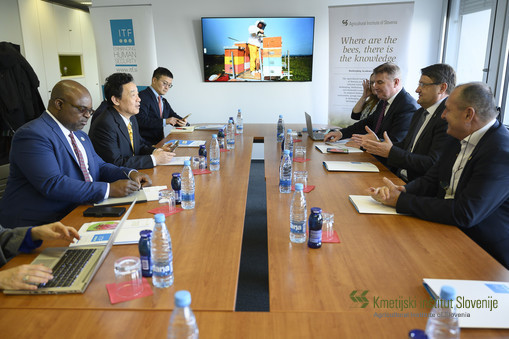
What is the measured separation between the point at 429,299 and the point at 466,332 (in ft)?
0.58

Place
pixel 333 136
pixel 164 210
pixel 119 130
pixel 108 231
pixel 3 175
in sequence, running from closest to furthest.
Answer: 1. pixel 108 231
2. pixel 164 210
3. pixel 3 175
4. pixel 119 130
5. pixel 333 136

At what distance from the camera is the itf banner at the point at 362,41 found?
216 inches

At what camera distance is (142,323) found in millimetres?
1172

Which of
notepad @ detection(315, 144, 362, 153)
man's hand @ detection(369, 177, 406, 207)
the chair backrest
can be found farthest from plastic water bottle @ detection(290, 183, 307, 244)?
the chair backrest

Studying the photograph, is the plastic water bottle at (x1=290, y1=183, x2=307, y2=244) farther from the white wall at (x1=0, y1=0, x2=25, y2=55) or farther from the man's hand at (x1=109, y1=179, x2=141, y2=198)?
the white wall at (x1=0, y1=0, x2=25, y2=55)

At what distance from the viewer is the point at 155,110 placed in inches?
192

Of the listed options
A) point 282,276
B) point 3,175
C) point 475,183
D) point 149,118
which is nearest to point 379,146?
point 475,183

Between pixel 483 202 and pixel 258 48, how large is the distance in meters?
4.90

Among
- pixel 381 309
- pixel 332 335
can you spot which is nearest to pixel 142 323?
pixel 332 335

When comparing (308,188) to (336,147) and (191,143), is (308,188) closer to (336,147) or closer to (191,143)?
(336,147)

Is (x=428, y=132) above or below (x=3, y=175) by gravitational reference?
above

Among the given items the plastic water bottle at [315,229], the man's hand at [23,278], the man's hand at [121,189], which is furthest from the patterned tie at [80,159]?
the plastic water bottle at [315,229]

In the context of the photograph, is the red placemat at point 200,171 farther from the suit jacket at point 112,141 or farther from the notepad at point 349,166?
the notepad at point 349,166

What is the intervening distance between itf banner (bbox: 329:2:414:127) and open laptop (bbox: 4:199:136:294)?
16.1 ft
